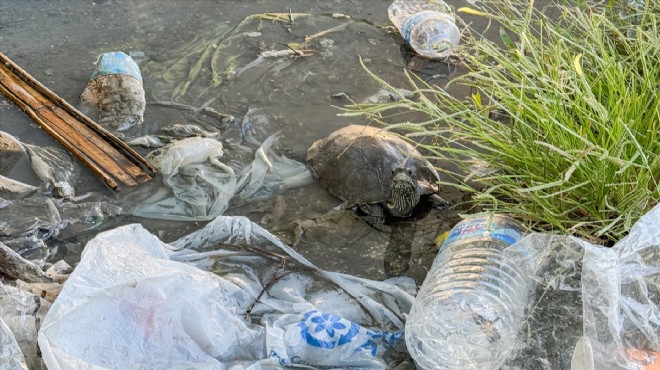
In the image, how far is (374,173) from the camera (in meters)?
4.00

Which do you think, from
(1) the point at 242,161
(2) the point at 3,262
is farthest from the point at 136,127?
(2) the point at 3,262

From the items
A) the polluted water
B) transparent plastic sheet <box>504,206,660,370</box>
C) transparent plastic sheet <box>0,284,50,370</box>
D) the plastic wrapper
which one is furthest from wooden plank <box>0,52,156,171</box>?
transparent plastic sheet <box>504,206,660,370</box>

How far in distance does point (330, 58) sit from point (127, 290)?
2960 millimetres

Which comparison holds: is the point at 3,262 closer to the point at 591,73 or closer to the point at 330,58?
the point at 591,73

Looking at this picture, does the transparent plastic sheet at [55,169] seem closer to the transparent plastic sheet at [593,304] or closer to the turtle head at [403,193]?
the turtle head at [403,193]

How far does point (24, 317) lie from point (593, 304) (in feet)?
6.19

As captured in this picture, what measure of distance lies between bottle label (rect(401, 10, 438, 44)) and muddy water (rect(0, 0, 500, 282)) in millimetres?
128

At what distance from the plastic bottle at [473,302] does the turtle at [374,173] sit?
2.74 ft

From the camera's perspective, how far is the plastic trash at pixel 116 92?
179 inches

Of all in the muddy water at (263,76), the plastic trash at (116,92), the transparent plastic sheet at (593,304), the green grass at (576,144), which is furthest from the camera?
the plastic trash at (116,92)

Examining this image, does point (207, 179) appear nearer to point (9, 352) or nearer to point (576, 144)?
point (9, 352)

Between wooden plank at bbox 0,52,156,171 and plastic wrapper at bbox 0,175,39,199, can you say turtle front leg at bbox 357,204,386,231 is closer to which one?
wooden plank at bbox 0,52,156,171

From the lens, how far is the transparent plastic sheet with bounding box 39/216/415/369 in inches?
104

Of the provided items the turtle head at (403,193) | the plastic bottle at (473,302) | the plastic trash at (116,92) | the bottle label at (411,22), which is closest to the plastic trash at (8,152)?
the plastic trash at (116,92)
